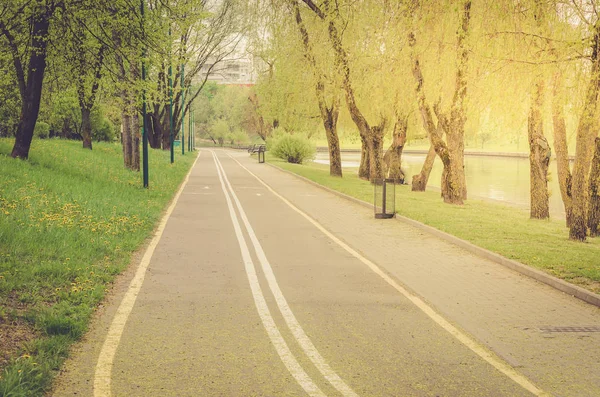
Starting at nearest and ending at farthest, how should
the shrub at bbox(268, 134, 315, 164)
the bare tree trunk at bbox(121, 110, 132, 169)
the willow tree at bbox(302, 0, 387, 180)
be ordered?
the willow tree at bbox(302, 0, 387, 180) < the bare tree trunk at bbox(121, 110, 132, 169) < the shrub at bbox(268, 134, 315, 164)

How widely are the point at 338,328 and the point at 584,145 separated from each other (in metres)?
8.75

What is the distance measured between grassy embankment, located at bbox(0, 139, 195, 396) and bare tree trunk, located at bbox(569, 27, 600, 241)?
903 centimetres

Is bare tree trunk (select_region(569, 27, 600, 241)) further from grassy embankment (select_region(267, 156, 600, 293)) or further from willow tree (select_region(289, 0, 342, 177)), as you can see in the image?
willow tree (select_region(289, 0, 342, 177))

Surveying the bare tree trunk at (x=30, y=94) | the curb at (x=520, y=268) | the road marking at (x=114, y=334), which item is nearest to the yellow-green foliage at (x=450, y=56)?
the curb at (x=520, y=268)

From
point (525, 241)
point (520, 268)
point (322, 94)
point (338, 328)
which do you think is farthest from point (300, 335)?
point (322, 94)

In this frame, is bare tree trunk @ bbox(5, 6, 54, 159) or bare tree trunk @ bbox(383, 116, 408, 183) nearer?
bare tree trunk @ bbox(5, 6, 54, 159)

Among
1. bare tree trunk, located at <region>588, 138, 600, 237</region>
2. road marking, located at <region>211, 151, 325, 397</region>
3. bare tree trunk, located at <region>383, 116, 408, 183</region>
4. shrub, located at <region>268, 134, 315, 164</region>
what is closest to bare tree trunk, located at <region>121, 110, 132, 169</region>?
bare tree trunk, located at <region>383, 116, 408, 183</region>

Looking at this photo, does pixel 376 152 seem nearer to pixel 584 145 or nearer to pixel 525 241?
pixel 584 145

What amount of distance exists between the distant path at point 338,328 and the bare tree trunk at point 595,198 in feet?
A: 14.3

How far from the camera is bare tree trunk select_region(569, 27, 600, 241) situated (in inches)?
451

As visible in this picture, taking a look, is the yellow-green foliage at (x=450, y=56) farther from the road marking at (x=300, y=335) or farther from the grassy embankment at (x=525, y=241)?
the road marking at (x=300, y=335)

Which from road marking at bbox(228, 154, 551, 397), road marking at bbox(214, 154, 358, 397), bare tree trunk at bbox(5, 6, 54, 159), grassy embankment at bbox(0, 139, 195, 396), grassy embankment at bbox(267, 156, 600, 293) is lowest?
road marking at bbox(228, 154, 551, 397)

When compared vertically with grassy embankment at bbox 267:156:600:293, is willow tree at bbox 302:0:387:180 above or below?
above

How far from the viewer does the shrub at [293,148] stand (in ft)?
174
